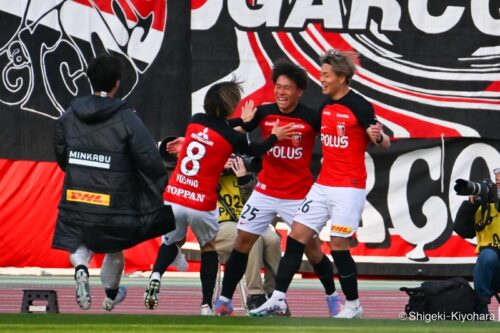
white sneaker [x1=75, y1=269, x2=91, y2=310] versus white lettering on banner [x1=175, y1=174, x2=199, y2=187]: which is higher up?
white lettering on banner [x1=175, y1=174, x2=199, y2=187]

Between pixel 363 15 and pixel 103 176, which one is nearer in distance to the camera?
pixel 103 176

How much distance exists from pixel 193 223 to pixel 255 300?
194 centimetres

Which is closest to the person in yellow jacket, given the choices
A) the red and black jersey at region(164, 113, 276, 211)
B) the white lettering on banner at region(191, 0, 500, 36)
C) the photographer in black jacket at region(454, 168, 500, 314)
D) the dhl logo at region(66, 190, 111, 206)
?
the red and black jersey at region(164, 113, 276, 211)

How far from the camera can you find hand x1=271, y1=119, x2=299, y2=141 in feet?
34.0

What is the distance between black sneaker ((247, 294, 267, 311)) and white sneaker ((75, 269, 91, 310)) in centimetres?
291

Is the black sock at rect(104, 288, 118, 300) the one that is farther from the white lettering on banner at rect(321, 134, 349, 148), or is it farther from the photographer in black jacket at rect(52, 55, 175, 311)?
the white lettering on banner at rect(321, 134, 349, 148)

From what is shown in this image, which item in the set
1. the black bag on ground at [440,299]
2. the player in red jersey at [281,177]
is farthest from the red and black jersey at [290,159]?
the black bag on ground at [440,299]

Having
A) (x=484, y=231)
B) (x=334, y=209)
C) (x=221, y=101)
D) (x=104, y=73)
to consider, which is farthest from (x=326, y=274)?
(x=104, y=73)

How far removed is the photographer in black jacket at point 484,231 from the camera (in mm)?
11711

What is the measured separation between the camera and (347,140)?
1027cm

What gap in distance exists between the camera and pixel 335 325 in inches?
367

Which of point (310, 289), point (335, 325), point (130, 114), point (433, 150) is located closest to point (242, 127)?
point (130, 114)

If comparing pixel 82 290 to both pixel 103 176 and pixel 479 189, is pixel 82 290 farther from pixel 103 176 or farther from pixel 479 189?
pixel 479 189

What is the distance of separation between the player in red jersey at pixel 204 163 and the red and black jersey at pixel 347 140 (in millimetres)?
381
